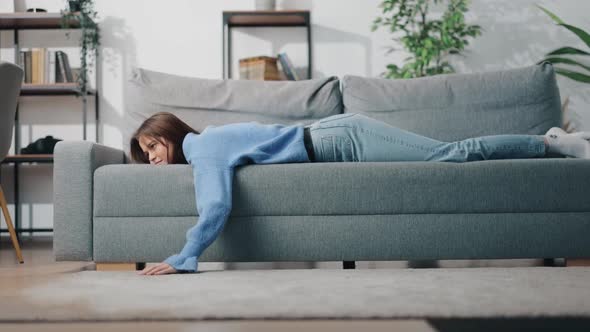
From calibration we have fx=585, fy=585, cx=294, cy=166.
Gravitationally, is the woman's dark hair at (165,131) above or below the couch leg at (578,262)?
above

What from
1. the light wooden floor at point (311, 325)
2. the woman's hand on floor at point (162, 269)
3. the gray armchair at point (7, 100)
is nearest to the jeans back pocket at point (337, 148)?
the woman's hand on floor at point (162, 269)

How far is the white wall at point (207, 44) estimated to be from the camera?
3885 millimetres

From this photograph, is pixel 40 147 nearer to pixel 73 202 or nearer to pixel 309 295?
pixel 73 202

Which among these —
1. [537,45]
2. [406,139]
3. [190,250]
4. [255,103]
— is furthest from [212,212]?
[537,45]

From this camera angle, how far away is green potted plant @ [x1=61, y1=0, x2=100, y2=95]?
3.63 m

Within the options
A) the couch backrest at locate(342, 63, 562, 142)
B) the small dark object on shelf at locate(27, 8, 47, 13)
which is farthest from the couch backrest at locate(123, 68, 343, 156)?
the small dark object on shelf at locate(27, 8, 47, 13)

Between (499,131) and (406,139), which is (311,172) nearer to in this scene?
(406,139)

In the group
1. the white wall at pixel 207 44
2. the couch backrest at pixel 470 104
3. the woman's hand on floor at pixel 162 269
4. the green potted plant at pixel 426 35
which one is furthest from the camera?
the white wall at pixel 207 44

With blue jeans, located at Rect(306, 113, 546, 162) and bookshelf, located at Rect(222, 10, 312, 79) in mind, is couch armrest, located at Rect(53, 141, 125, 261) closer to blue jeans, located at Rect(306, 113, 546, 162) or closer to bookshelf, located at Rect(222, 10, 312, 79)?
blue jeans, located at Rect(306, 113, 546, 162)

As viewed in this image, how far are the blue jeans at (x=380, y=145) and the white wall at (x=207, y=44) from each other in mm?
1859

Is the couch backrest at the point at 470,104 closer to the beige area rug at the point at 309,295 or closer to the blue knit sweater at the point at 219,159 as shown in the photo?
the blue knit sweater at the point at 219,159

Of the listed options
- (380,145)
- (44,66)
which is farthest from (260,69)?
(380,145)

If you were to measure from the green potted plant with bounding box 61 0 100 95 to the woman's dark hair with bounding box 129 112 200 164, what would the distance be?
1728 mm

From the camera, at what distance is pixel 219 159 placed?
6.28ft
